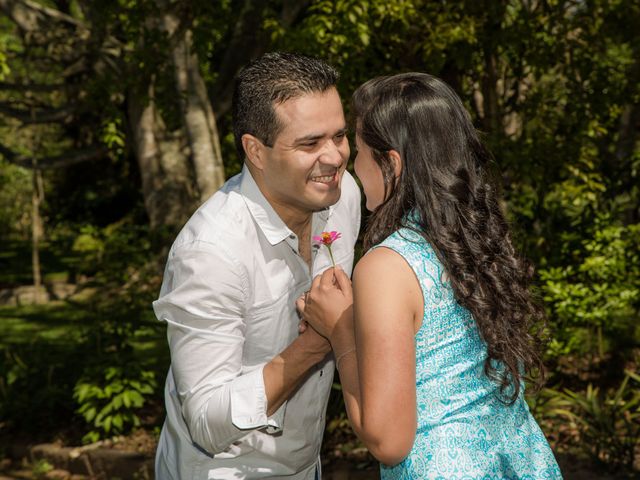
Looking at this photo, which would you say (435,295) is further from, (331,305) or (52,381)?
(52,381)

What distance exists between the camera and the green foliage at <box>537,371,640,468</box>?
5328 mm

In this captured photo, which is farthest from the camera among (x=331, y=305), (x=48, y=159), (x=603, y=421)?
(x=48, y=159)

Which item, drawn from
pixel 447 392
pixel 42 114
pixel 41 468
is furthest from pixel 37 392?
pixel 42 114

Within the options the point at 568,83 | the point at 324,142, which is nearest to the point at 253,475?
the point at 324,142

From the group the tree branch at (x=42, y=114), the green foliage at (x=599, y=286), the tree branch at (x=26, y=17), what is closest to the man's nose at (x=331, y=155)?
the green foliage at (x=599, y=286)

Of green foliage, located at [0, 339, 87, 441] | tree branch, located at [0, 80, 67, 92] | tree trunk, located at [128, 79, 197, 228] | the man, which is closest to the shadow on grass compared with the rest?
green foliage, located at [0, 339, 87, 441]

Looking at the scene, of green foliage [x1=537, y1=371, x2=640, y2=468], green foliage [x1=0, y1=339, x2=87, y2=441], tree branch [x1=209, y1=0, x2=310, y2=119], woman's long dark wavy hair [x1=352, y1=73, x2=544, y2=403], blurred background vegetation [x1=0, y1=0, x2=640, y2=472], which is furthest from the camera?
tree branch [x1=209, y1=0, x2=310, y2=119]

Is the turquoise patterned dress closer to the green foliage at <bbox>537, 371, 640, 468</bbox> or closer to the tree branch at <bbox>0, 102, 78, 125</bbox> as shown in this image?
the green foliage at <bbox>537, 371, 640, 468</bbox>

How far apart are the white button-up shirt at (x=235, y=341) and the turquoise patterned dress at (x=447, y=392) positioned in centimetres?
45

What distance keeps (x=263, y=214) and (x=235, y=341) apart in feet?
1.52

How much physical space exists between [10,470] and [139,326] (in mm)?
1399

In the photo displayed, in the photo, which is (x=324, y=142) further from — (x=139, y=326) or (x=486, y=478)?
(x=139, y=326)

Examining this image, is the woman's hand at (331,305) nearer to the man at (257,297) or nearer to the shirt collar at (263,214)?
the man at (257,297)

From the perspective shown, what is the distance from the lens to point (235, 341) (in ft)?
7.97
